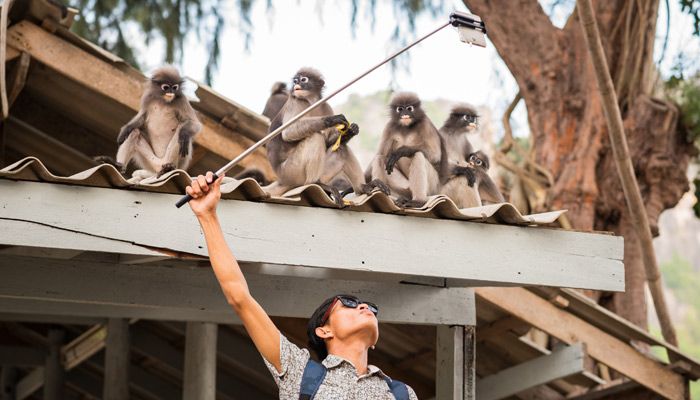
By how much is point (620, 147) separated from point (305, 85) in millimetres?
3397

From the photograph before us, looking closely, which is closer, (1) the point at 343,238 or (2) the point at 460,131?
(1) the point at 343,238

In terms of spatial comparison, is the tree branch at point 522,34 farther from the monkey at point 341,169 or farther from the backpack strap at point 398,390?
the backpack strap at point 398,390

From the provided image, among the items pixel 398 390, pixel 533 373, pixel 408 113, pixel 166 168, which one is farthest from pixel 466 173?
pixel 398 390

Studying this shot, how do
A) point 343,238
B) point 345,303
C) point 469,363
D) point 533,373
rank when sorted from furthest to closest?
point 533,373, point 469,363, point 343,238, point 345,303

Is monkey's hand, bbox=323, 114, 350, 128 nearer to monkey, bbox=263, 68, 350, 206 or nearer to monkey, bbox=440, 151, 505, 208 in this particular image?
A: monkey, bbox=263, 68, 350, 206

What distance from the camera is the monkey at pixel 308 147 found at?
26.4 feet

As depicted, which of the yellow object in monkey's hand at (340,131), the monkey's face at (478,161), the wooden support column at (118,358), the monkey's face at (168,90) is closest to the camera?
the yellow object in monkey's hand at (340,131)

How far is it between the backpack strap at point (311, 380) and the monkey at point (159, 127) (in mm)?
3858

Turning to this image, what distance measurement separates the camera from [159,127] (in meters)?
8.30

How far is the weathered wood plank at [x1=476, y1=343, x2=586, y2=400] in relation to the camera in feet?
29.3

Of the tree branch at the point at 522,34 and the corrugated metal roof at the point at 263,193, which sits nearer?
the corrugated metal roof at the point at 263,193

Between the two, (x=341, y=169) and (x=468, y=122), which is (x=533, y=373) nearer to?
(x=468, y=122)

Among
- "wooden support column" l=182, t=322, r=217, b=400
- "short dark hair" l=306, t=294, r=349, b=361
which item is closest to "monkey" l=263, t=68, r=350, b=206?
"wooden support column" l=182, t=322, r=217, b=400

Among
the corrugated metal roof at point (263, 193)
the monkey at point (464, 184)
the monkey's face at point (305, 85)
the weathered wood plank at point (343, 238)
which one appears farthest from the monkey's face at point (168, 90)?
the weathered wood plank at point (343, 238)
